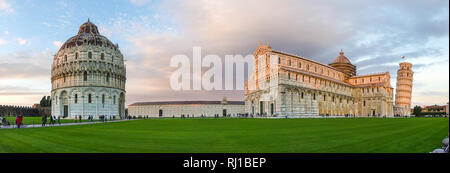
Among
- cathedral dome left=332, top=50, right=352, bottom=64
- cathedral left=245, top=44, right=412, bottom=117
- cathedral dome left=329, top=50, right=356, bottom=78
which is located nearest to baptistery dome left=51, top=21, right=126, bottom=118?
cathedral left=245, top=44, right=412, bottom=117

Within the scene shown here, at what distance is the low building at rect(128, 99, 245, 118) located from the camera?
97125mm

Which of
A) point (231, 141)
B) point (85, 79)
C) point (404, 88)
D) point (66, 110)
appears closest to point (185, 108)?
point (66, 110)

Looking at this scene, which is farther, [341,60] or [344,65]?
[341,60]

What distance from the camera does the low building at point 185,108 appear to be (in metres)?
97.1

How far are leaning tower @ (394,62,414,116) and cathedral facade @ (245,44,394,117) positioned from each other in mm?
30169

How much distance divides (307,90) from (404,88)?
7516 cm

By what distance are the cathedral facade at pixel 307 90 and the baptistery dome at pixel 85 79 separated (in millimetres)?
36466

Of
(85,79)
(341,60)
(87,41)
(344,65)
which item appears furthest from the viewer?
(341,60)

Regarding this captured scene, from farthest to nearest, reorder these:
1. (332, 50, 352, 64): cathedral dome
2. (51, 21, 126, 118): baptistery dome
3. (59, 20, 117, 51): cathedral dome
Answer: (332, 50, 352, 64): cathedral dome, (59, 20, 117, 51): cathedral dome, (51, 21, 126, 118): baptistery dome

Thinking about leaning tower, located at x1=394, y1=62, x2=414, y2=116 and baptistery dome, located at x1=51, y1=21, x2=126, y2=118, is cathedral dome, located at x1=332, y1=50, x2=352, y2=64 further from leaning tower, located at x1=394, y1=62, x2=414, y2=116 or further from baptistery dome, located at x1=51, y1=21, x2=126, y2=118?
baptistery dome, located at x1=51, y1=21, x2=126, y2=118

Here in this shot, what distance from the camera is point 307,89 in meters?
61.1

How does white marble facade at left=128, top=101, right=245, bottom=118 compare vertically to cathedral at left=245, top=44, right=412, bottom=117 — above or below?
below

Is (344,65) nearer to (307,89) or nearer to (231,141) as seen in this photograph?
(307,89)
